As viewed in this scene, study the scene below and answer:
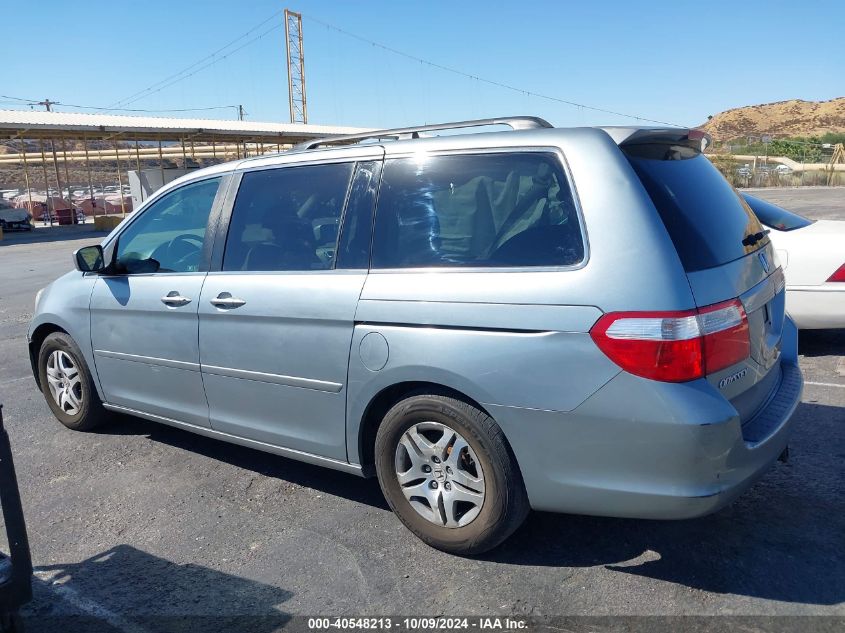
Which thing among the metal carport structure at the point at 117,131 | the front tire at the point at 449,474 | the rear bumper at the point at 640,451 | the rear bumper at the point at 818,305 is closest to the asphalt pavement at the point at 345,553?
the front tire at the point at 449,474

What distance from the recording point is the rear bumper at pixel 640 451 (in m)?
2.85

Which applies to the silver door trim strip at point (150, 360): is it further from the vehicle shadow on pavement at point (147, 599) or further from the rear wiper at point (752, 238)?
the rear wiper at point (752, 238)

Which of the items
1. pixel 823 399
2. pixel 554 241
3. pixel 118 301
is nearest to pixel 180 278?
pixel 118 301

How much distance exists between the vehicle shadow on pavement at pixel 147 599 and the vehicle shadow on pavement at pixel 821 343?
551cm

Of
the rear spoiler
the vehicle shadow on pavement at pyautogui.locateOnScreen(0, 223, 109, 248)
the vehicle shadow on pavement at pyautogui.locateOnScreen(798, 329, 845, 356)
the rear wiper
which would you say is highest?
the rear spoiler

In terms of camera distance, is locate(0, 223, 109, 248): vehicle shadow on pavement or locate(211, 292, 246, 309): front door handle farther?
locate(0, 223, 109, 248): vehicle shadow on pavement

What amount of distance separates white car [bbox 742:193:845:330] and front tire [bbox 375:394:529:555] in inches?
163

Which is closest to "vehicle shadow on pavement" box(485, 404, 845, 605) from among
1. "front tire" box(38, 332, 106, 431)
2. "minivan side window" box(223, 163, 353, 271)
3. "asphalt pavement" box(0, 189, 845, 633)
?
"asphalt pavement" box(0, 189, 845, 633)

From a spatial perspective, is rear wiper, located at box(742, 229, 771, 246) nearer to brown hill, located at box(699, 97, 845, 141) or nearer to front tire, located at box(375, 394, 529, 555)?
front tire, located at box(375, 394, 529, 555)

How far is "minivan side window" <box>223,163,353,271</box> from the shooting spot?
3.92m

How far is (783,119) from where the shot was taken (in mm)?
106562

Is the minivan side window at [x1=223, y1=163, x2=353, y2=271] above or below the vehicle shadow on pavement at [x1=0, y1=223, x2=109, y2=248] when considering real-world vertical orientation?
above

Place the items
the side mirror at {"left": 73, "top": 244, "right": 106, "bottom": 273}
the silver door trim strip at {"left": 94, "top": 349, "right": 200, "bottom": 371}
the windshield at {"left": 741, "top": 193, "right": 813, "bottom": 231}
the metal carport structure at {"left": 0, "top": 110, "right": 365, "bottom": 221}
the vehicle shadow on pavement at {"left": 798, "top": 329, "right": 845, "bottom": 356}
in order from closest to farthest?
the silver door trim strip at {"left": 94, "top": 349, "right": 200, "bottom": 371} < the side mirror at {"left": 73, "top": 244, "right": 106, "bottom": 273} < the windshield at {"left": 741, "top": 193, "right": 813, "bottom": 231} < the vehicle shadow on pavement at {"left": 798, "top": 329, "right": 845, "bottom": 356} < the metal carport structure at {"left": 0, "top": 110, "right": 365, "bottom": 221}

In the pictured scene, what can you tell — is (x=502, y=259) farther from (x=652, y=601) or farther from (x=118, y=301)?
(x=118, y=301)
